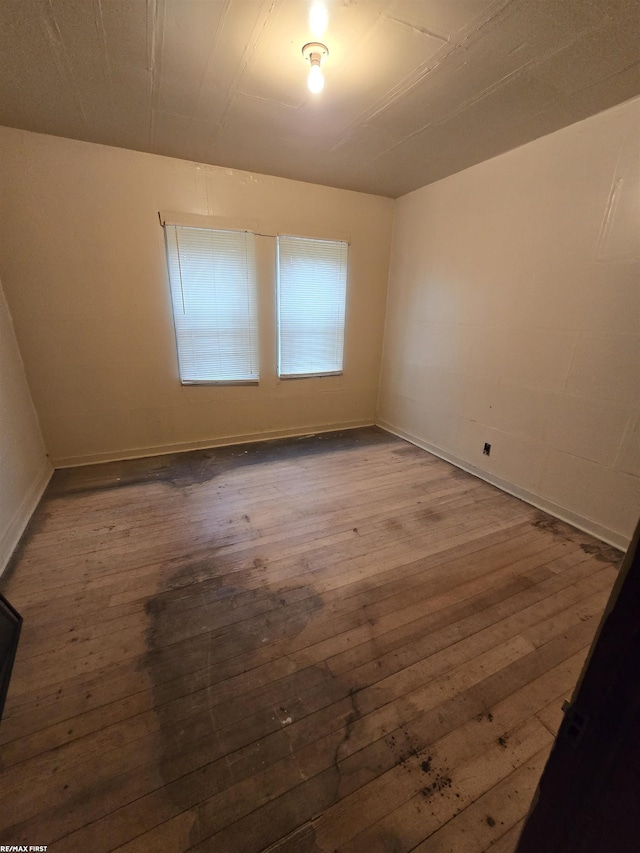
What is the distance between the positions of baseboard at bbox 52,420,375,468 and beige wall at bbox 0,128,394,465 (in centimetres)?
2

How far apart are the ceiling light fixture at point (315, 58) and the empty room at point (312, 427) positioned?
2 cm

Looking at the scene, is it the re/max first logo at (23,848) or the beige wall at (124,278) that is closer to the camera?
the re/max first logo at (23,848)

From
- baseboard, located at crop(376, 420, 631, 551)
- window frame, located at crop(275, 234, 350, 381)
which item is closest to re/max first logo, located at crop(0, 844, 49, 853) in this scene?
baseboard, located at crop(376, 420, 631, 551)

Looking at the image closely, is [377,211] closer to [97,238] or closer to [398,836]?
[97,238]

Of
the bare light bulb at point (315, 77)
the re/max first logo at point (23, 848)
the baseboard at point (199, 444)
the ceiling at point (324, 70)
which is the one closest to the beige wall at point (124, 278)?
the baseboard at point (199, 444)

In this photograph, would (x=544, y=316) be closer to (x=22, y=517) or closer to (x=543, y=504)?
(x=543, y=504)

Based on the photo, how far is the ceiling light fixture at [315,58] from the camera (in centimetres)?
162

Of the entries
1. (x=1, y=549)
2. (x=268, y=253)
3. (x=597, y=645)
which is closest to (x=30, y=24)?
(x=268, y=253)

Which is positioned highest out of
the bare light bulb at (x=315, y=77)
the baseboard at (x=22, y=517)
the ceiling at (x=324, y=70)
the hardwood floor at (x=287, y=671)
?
the ceiling at (x=324, y=70)

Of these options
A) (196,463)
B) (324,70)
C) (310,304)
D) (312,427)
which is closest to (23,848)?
(196,463)

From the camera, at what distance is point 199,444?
12.1ft

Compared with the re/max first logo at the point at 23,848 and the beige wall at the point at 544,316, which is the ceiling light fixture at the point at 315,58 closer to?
the beige wall at the point at 544,316

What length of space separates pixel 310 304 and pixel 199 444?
77.2 inches

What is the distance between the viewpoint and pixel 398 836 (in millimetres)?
998
